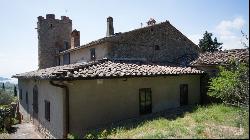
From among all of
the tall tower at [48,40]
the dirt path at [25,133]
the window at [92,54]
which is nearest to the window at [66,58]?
the tall tower at [48,40]

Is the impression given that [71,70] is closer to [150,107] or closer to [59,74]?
[59,74]

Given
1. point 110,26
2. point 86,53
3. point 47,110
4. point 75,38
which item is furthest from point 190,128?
point 75,38

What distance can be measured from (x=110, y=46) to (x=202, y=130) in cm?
1043

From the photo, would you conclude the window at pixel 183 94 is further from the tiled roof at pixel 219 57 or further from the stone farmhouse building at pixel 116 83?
the tiled roof at pixel 219 57

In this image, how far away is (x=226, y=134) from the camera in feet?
28.9

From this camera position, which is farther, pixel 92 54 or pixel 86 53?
pixel 86 53

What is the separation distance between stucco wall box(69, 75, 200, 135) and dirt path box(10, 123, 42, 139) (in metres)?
3.92

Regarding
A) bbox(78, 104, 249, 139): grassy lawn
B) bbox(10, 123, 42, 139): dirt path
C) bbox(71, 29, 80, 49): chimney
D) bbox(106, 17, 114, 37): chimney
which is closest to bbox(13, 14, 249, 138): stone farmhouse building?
bbox(106, 17, 114, 37): chimney

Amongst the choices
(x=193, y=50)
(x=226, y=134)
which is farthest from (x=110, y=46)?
(x=226, y=134)

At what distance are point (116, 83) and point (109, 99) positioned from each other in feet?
2.91

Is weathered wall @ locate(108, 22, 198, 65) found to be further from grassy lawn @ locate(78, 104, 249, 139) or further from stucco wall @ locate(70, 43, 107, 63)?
grassy lawn @ locate(78, 104, 249, 139)

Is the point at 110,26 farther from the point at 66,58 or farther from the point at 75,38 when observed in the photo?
the point at 66,58

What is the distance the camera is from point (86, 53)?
21.4m

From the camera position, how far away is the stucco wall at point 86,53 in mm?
18750
